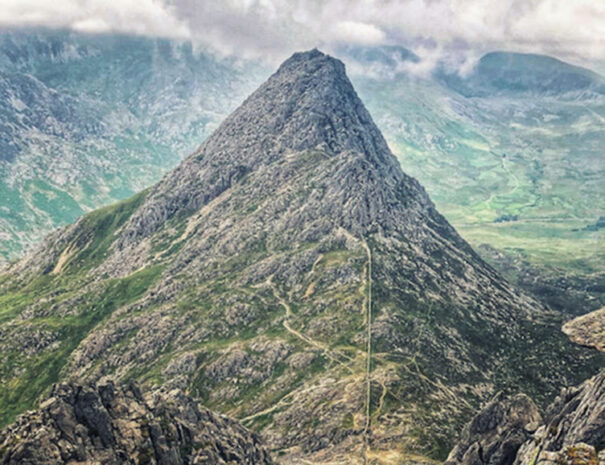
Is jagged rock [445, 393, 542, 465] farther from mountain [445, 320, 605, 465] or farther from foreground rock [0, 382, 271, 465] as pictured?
foreground rock [0, 382, 271, 465]

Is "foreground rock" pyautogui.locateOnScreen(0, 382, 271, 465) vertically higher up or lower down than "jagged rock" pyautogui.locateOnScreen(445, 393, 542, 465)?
higher up

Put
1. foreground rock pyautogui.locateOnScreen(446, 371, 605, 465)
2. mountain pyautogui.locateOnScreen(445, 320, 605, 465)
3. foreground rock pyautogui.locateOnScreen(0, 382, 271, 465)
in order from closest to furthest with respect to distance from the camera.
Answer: foreground rock pyautogui.locateOnScreen(446, 371, 605, 465)
mountain pyautogui.locateOnScreen(445, 320, 605, 465)
foreground rock pyautogui.locateOnScreen(0, 382, 271, 465)

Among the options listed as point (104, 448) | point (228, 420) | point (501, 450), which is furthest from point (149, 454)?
point (501, 450)

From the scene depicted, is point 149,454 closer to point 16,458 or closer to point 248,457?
point 16,458

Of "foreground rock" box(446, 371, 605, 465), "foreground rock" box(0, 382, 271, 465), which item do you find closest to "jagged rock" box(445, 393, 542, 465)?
"foreground rock" box(446, 371, 605, 465)

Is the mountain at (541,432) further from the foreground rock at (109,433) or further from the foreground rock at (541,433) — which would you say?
the foreground rock at (109,433)

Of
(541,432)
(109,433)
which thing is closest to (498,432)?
(541,432)

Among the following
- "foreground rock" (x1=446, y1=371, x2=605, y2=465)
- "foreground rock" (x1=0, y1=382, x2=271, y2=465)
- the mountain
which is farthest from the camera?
"foreground rock" (x1=0, y1=382, x2=271, y2=465)

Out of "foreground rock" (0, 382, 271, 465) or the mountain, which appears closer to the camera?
the mountain
